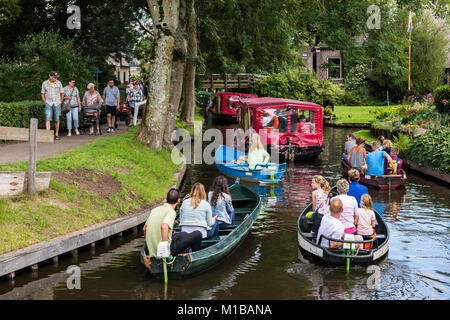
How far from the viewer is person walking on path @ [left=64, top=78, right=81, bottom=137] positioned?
20.0 m

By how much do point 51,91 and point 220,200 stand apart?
29.6 ft

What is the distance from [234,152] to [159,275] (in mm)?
12002

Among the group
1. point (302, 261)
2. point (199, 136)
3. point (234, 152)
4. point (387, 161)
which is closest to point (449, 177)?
point (387, 161)

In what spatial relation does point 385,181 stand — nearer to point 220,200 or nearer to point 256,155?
point 256,155

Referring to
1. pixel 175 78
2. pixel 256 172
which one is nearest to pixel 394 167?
pixel 256 172

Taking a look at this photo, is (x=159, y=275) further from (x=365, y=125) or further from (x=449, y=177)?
(x=365, y=125)

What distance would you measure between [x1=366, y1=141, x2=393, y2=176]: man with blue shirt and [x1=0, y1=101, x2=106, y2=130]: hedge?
11.3 m

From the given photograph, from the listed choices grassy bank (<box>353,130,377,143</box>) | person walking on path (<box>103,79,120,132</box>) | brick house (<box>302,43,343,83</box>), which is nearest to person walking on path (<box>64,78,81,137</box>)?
person walking on path (<box>103,79,120,132</box>)

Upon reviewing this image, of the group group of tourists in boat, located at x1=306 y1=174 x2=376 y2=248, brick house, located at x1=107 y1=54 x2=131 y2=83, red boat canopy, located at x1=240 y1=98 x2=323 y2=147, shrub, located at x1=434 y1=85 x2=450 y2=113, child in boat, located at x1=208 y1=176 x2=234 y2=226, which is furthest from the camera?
brick house, located at x1=107 y1=54 x2=131 y2=83

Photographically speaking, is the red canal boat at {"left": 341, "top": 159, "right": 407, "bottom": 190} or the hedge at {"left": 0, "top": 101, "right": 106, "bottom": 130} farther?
the hedge at {"left": 0, "top": 101, "right": 106, "bottom": 130}

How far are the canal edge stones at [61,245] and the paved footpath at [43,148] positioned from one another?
4.19 metres

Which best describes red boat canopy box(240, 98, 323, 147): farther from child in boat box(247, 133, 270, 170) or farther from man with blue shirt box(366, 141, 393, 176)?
man with blue shirt box(366, 141, 393, 176)

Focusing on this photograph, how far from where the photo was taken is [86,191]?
13.4 m

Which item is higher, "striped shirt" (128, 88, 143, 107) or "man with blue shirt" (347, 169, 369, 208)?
"striped shirt" (128, 88, 143, 107)
